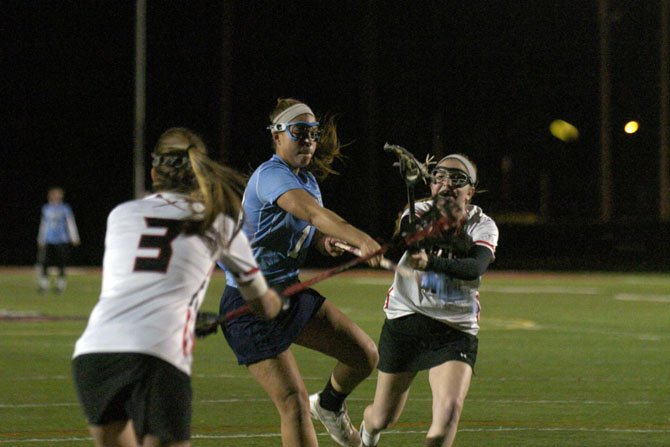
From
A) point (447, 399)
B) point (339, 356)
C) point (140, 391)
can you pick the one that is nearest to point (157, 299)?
point (140, 391)

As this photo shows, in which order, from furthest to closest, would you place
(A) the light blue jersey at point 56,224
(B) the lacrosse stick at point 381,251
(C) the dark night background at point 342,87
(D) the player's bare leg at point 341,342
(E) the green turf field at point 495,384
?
1. (C) the dark night background at point 342,87
2. (A) the light blue jersey at point 56,224
3. (E) the green turf field at point 495,384
4. (D) the player's bare leg at point 341,342
5. (B) the lacrosse stick at point 381,251

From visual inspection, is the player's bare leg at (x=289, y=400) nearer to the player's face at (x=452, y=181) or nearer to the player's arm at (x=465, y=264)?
the player's arm at (x=465, y=264)

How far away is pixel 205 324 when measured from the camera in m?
5.94

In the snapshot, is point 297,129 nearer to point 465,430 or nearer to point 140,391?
point 140,391

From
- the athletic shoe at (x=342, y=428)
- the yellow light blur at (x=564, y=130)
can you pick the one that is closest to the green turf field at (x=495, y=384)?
the athletic shoe at (x=342, y=428)

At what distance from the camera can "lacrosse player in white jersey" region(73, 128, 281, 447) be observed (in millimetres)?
5109

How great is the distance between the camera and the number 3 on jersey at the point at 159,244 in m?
5.21

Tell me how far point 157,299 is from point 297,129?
2.76 m

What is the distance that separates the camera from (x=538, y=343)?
1683 centimetres

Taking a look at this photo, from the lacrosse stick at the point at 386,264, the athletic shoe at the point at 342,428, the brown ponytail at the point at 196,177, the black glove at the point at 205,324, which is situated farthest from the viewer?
the athletic shoe at the point at 342,428

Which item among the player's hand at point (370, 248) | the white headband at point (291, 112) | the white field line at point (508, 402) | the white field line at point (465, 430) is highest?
the white headband at point (291, 112)

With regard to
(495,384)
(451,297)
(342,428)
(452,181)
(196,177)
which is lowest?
(495,384)

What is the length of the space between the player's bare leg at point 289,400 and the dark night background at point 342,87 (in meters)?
48.7

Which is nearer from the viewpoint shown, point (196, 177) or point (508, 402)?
point (196, 177)
